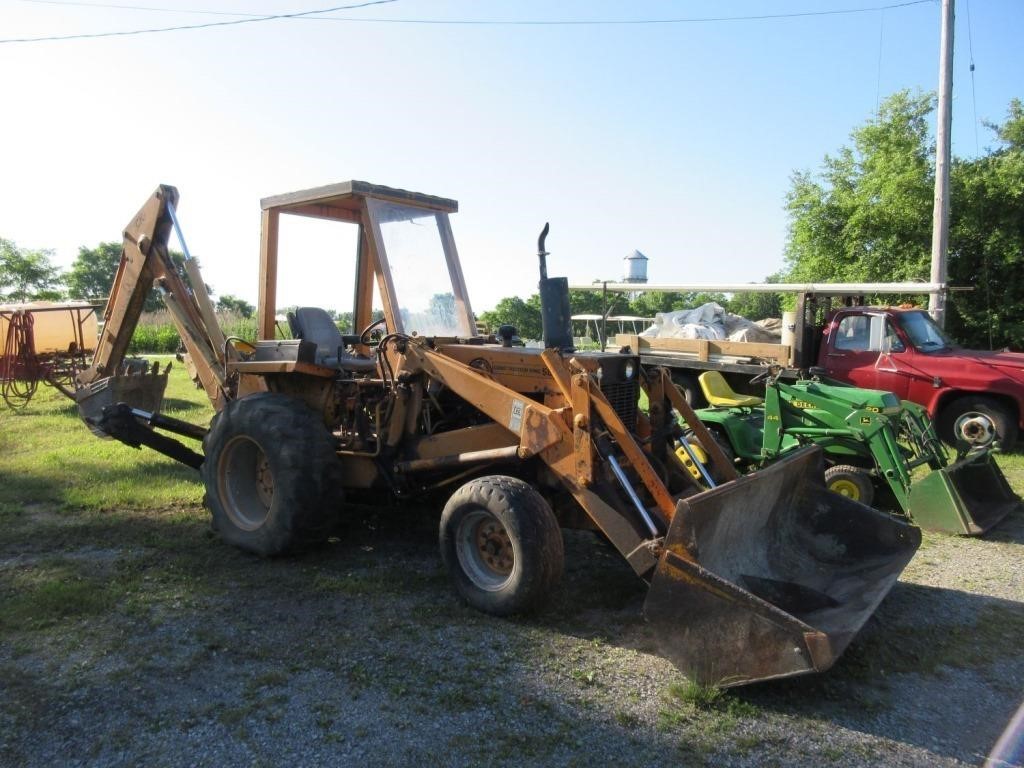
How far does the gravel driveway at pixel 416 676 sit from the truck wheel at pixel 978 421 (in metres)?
4.86

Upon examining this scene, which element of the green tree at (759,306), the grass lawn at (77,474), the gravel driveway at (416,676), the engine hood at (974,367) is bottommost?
the gravel driveway at (416,676)

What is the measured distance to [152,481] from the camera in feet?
24.3

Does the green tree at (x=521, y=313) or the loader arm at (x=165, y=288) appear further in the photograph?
the green tree at (x=521, y=313)

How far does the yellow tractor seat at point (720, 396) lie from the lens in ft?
28.7

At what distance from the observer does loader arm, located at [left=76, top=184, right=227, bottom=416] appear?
20.5ft

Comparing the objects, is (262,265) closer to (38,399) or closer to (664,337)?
(664,337)

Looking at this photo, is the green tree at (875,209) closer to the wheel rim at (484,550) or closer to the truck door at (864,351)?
the truck door at (864,351)

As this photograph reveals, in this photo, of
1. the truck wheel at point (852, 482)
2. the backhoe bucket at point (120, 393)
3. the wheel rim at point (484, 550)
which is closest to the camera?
the wheel rim at point (484, 550)

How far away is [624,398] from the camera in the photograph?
4.97 meters

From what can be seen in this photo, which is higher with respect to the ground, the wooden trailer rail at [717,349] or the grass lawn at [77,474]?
the wooden trailer rail at [717,349]

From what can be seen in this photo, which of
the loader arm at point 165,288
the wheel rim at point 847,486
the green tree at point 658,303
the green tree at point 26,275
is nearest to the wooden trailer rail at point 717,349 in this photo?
the wheel rim at point 847,486

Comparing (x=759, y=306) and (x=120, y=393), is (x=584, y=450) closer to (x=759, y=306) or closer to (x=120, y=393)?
(x=120, y=393)

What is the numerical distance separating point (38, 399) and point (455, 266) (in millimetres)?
11750

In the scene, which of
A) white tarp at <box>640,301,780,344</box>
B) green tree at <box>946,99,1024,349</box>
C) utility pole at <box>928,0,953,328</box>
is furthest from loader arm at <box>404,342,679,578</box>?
green tree at <box>946,99,1024,349</box>
